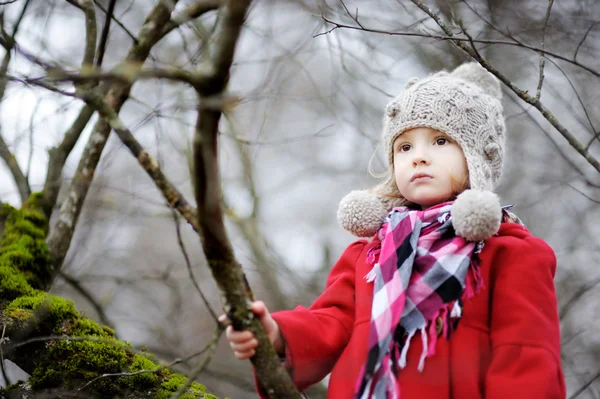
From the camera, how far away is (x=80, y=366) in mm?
1927

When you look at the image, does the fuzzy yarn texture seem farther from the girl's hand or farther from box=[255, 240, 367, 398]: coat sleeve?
the girl's hand

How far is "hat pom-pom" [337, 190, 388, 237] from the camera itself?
6.67ft

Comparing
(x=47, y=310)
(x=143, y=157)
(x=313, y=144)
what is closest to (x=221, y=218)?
(x=143, y=157)

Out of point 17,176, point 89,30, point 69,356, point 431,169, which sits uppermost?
point 89,30

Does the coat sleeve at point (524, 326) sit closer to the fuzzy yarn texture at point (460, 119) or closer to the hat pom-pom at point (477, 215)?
the hat pom-pom at point (477, 215)

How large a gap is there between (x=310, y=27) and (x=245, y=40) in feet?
1.49

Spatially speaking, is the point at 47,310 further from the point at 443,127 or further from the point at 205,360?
the point at 443,127

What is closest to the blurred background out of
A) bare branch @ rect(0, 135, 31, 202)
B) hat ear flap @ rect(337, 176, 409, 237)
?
bare branch @ rect(0, 135, 31, 202)

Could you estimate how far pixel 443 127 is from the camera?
1948 millimetres

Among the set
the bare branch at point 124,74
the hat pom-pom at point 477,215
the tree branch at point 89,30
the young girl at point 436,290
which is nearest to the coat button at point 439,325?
the young girl at point 436,290

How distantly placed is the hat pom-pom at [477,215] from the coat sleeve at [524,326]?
116 mm

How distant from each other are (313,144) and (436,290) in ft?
16.8

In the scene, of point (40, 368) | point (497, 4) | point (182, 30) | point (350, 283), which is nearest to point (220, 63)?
point (350, 283)

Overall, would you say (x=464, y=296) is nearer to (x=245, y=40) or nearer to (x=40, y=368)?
(x=40, y=368)
